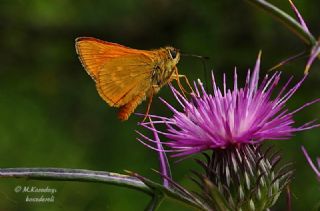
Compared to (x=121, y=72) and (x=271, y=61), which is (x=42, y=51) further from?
(x=121, y=72)

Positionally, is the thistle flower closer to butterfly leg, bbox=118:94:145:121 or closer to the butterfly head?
butterfly leg, bbox=118:94:145:121

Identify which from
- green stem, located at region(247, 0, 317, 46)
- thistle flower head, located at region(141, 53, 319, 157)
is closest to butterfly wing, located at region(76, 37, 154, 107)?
thistle flower head, located at region(141, 53, 319, 157)

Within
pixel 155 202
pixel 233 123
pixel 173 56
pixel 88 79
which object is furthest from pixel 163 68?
pixel 88 79

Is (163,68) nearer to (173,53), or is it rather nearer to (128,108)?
(173,53)

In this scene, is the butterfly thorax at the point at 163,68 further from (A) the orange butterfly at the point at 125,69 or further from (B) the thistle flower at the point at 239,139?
(B) the thistle flower at the point at 239,139

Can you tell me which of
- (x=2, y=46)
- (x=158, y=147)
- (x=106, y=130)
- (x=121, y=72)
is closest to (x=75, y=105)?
(x=106, y=130)
